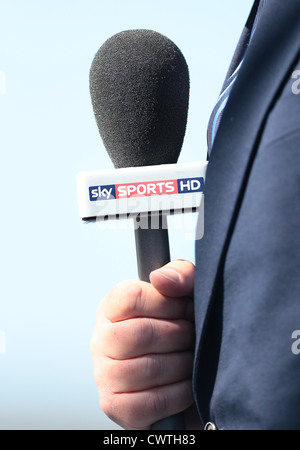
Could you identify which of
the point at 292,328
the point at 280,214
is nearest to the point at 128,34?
the point at 280,214

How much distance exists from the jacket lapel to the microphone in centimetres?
31

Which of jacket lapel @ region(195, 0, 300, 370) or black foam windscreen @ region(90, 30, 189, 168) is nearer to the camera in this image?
jacket lapel @ region(195, 0, 300, 370)

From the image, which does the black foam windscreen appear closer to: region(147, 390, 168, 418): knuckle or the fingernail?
the fingernail

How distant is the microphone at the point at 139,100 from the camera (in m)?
1.21

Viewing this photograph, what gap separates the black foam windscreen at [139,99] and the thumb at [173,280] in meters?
0.27

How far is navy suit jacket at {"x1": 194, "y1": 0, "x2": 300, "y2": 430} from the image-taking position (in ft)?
2.69

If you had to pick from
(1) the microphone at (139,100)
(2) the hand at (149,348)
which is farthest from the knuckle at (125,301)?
(1) the microphone at (139,100)

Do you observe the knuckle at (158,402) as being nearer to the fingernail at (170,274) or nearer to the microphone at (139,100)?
the fingernail at (170,274)

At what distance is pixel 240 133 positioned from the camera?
0.89m

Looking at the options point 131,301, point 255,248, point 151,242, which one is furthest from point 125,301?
point 255,248

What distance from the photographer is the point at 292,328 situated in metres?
0.82

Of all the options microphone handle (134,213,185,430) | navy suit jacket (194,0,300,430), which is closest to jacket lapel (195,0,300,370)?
navy suit jacket (194,0,300,430)
